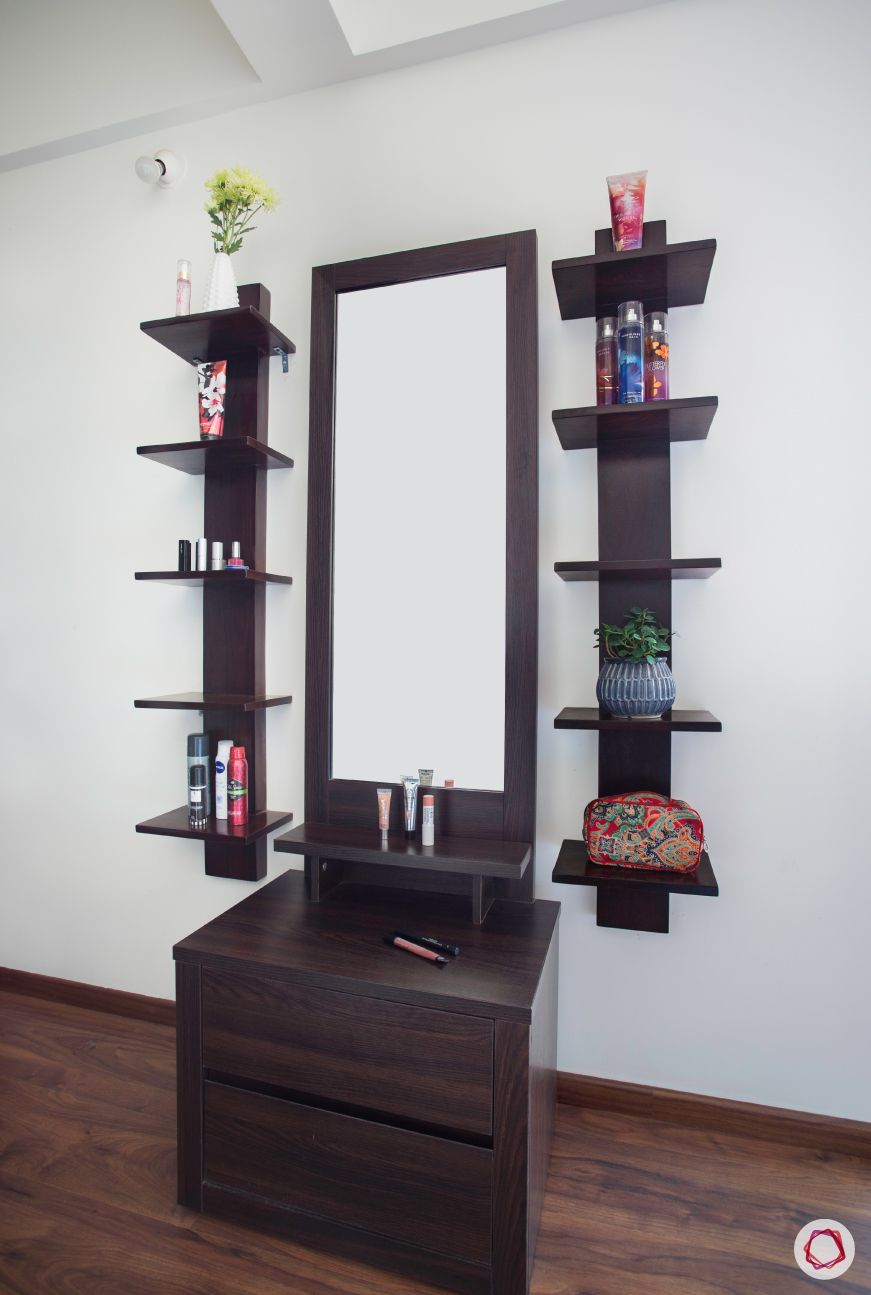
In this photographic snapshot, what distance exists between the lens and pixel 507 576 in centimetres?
162

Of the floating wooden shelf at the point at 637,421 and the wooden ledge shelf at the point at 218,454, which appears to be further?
the wooden ledge shelf at the point at 218,454

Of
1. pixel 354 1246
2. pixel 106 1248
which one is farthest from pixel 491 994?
pixel 106 1248

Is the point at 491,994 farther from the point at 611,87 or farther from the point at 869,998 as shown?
the point at 611,87

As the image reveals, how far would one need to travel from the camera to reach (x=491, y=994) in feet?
3.96

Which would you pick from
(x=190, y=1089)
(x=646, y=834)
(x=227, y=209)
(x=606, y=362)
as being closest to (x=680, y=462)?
(x=606, y=362)

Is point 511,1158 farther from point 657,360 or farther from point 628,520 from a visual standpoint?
point 657,360

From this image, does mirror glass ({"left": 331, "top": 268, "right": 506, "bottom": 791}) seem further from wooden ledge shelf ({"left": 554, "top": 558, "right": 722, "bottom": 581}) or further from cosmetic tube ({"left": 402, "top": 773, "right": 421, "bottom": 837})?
wooden ledge shelf ({"left": 554, "top": 558, "right": 722, "bottom": 581})

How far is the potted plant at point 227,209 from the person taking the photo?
170 cm

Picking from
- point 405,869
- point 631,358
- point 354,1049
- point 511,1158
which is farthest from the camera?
point 405,869

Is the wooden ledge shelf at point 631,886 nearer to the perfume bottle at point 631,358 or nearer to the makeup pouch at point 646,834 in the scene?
the makeup pouch at point 646,834

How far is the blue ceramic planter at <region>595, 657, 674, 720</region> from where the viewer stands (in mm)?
1420

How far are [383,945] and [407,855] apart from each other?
0.18 meters

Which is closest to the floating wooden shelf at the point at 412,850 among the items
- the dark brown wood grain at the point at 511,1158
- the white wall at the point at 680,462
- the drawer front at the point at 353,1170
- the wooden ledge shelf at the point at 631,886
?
the wooden ledge shelf at the point at 631,886

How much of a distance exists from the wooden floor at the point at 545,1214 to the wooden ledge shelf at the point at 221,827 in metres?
0.65
